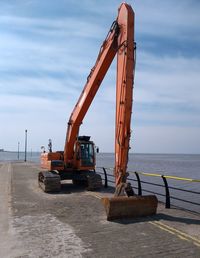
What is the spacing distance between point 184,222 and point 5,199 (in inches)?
338

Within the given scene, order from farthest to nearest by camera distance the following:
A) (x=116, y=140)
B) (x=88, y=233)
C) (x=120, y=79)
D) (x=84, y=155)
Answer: (x=84, y=155), (x=120, y=79), (x=116, y=140), (x=88, y=233)

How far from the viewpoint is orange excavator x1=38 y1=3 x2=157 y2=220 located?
12.7 m

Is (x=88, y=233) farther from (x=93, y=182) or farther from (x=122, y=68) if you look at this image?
(x=93, y=182)

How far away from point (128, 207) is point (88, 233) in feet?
7.49

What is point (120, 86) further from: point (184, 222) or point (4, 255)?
point (4, 255)

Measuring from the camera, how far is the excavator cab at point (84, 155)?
2208 cm

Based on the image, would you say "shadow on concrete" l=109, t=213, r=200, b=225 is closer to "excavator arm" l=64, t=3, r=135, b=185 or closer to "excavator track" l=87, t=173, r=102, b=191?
"excavator arm" l=64, t=3, r=135, b=185

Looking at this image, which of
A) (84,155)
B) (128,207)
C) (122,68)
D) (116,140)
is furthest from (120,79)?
(84,155)

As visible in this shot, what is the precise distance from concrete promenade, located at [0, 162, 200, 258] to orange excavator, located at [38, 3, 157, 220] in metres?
0.59

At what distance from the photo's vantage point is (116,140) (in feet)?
46.1

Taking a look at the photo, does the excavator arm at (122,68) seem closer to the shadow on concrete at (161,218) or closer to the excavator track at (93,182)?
the shadow on concrete at (161,218)

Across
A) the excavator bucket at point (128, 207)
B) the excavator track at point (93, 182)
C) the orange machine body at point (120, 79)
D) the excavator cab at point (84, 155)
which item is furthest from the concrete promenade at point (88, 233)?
the excavator cab at point (84, 155)

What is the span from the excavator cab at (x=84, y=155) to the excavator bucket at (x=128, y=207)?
9.52m

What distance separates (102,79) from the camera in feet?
60.7
